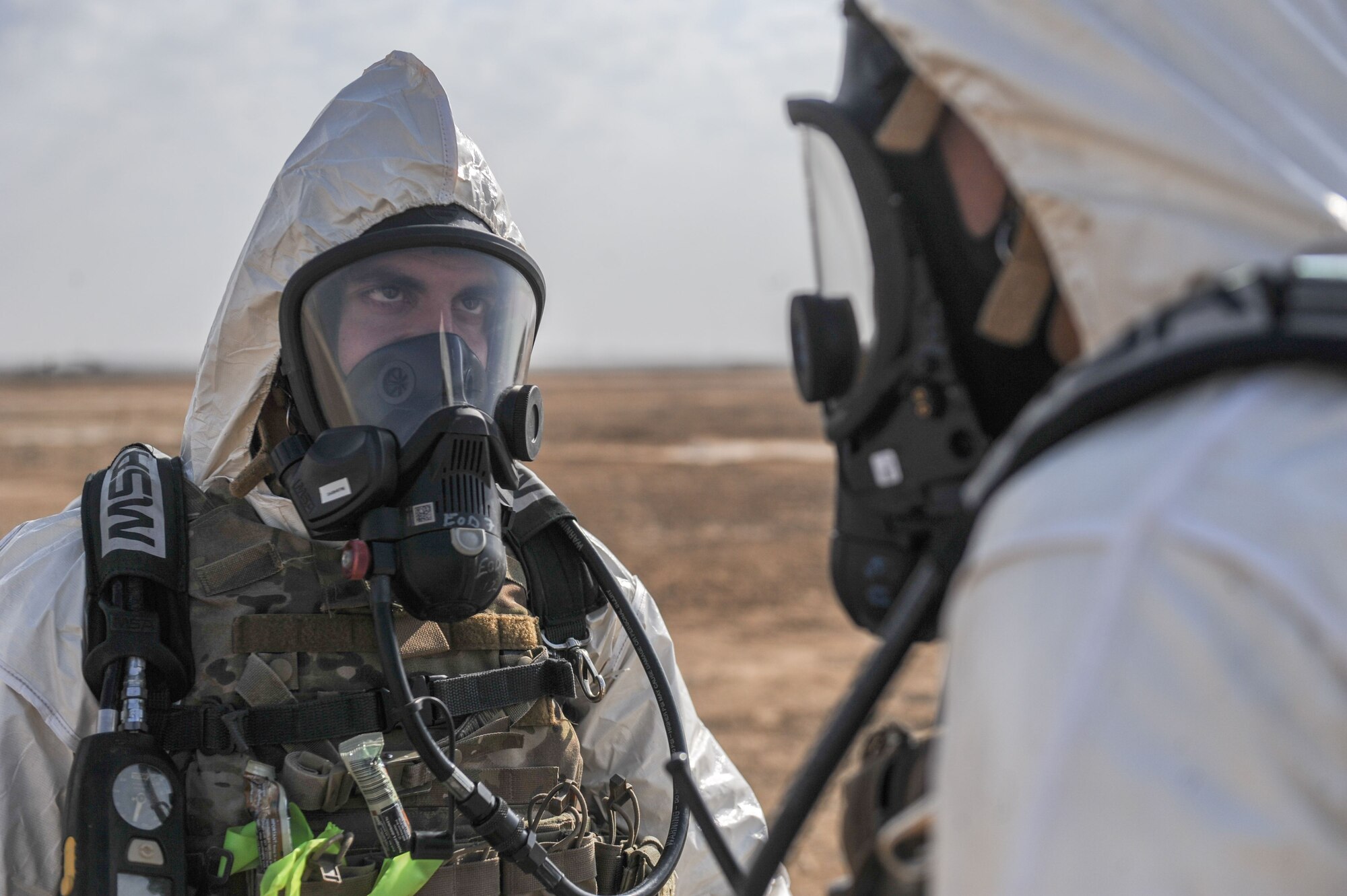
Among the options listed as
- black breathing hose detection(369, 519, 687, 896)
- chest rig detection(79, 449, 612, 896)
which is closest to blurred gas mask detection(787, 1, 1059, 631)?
black breathing hose detection(369, 519, 687, 896)

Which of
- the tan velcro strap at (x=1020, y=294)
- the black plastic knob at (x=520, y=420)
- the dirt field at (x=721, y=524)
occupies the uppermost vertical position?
the tan velcro strap at (x=1020, y=294)

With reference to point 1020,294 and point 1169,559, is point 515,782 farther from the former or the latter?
point 1169,559

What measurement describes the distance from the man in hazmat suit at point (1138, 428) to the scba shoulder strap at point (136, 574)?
156cm

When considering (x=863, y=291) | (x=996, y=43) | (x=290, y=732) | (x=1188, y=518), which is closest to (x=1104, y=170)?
(x=996, y=43)

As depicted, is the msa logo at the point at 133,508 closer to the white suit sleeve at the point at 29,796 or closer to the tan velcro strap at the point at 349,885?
the white suit sleeve at the point at 29,796

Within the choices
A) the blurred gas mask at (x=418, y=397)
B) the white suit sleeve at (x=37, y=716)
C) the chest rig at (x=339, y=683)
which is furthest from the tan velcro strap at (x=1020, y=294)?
the white suit sleeve at (x=37, y=716)

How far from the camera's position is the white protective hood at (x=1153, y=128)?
2.91ft

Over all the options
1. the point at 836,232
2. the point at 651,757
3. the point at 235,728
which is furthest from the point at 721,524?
the point at 836,232

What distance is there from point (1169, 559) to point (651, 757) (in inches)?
79.7

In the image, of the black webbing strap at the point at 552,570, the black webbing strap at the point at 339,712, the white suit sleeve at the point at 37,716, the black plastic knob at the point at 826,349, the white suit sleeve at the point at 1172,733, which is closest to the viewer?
the white suit sleeve at the point at 1172,733

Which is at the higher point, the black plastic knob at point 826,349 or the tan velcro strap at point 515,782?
the black plastic knob at point 826,349

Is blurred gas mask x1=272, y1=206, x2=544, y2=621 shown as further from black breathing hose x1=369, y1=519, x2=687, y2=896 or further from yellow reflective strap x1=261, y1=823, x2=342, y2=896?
yellow reflective strap x1=261, y1=823, x2=342, y2=896

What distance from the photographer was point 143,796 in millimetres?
1957

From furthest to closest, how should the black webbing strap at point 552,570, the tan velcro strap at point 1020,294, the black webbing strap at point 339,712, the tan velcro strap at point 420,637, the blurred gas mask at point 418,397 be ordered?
the black webbing strap at point 552,570 → the tan velcro strap at point 420,637 → the blurred gas mask at point 418,397 → the black webbing strap at point 339,712 → the tan velcro strap at point 1020,294
